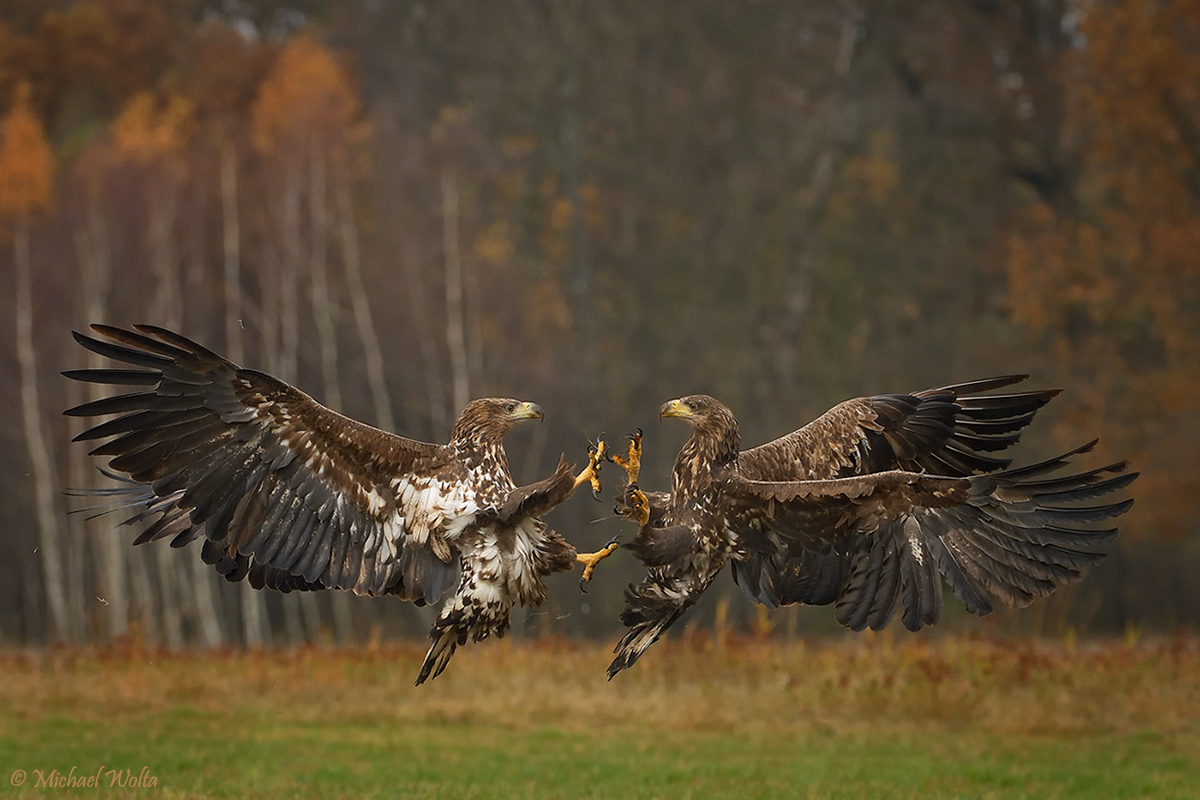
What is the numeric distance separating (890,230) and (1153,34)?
5.49 m

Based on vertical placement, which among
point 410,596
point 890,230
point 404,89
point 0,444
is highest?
point 404,89

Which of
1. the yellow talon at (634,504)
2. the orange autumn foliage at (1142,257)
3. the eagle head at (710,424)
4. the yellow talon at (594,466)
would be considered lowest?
the yellow talon at (634,504)

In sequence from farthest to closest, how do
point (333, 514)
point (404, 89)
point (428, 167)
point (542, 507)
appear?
point (404, 89), point (428, 167), point (333, 514), point (542, 507)

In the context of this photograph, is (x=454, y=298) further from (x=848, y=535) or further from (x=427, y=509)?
(x=848, y=535)

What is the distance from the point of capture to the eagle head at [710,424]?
8.01m

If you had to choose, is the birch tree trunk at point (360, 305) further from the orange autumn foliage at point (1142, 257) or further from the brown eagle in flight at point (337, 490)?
the brown eagle in flight at point (337, 490)

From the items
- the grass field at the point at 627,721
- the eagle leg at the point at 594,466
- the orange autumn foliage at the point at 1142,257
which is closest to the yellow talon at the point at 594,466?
the eagle leg at the point at 594,466

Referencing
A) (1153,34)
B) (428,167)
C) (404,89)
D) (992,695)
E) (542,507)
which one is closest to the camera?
(542,507)

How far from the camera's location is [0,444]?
25.3 metres

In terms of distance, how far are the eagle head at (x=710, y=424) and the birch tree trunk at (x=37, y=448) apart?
1720cm

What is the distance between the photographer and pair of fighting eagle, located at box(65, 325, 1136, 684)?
7.61m

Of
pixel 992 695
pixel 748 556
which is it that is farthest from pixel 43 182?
pixel 748 556

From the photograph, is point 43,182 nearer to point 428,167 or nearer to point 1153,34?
point 428,167

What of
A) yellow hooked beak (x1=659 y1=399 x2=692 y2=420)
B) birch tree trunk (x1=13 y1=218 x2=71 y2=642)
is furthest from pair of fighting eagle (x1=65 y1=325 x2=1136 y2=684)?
birch tree trunk (x1=13 y1=218 x2=71 y2=642)
